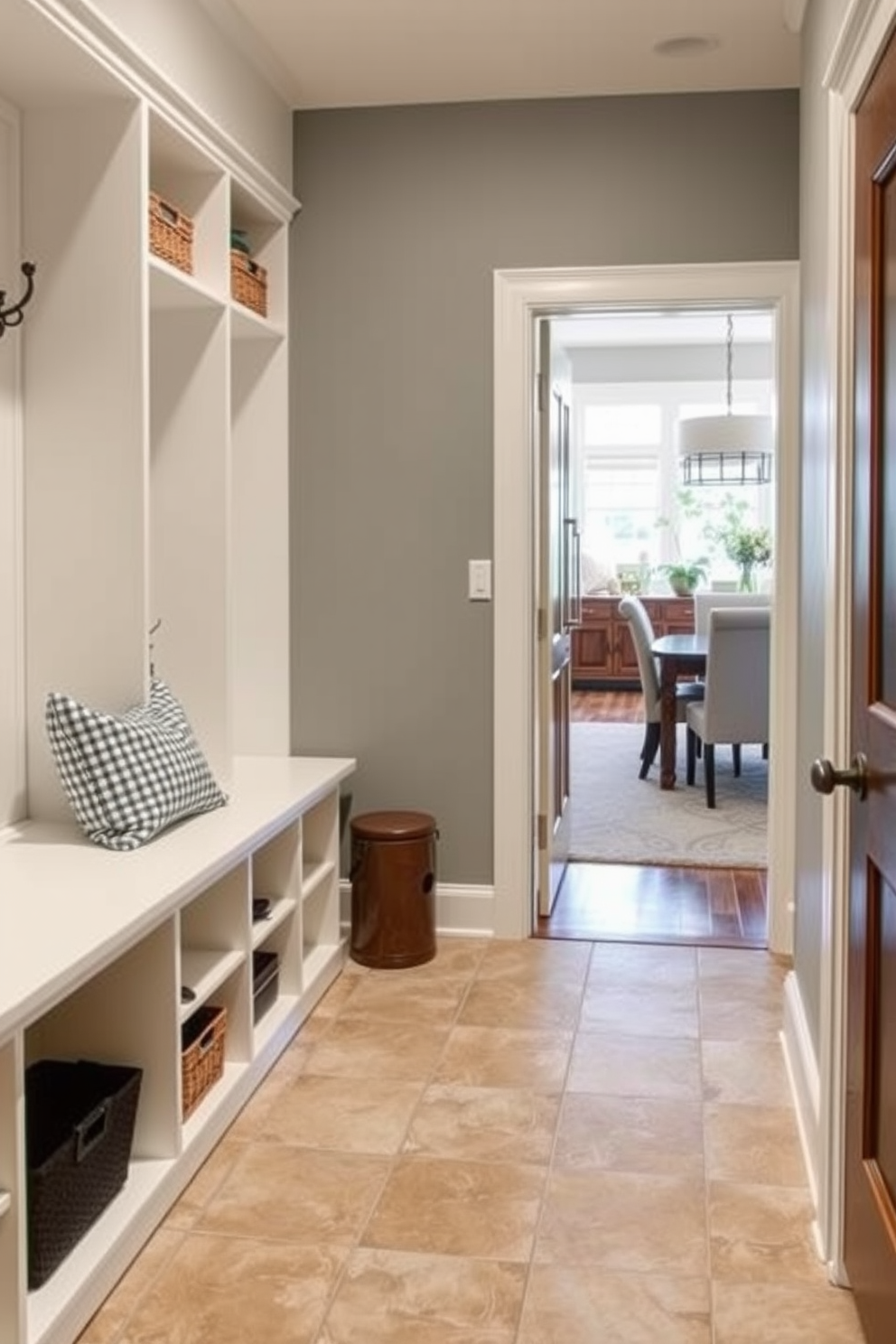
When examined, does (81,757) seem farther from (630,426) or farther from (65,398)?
(630,426)

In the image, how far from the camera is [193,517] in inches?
131

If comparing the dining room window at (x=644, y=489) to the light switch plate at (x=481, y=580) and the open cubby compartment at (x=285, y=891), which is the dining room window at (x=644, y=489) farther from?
the open cubby compartment at (x=285, y=891)

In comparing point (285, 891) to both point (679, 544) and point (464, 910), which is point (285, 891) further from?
point (679, 544)

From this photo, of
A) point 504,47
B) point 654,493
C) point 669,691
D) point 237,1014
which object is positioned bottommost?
point 237,1014

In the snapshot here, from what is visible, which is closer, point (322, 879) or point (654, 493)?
point (322, 879)

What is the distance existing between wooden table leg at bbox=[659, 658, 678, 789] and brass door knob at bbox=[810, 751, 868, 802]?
446 centimetres

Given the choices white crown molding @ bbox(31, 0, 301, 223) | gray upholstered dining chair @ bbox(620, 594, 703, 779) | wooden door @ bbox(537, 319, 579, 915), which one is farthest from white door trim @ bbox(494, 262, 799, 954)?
gray upholstered dining chair @ bbox(620, 594, 703, 779)

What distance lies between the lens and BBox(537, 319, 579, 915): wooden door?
4098 millimetres

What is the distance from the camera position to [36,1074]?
2.35 metres

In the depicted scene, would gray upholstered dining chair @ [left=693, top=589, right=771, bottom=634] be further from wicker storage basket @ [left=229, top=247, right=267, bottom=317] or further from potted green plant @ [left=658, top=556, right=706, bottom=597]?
wicker storage basket @ [left=229, top=247, right=267, bottom=317]

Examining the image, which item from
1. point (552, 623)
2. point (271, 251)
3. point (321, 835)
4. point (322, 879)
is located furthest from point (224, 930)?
point (271, 251)

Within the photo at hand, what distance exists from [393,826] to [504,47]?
2135mm

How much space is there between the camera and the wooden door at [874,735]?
1.72m

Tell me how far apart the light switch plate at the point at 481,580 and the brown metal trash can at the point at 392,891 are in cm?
70
